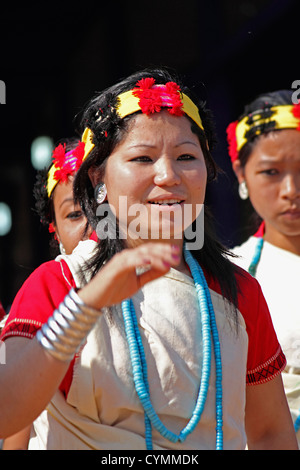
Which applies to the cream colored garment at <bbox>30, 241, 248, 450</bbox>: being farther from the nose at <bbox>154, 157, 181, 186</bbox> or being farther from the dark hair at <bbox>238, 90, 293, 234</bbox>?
the dark hair at <bbox>238, 90, 293, 234</bbox>

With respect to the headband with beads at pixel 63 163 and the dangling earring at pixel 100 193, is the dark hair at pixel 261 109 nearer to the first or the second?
the headband with beads at pixel 63 163

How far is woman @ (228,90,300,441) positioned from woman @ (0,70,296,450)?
941 mm

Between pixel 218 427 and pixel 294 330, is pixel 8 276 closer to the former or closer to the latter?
pixel 294 330

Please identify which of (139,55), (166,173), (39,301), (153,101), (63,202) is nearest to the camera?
(39,301)

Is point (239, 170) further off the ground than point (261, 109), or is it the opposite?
point (261, 109)

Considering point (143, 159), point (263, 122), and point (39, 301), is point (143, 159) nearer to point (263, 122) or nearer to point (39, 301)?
point (39, 301)

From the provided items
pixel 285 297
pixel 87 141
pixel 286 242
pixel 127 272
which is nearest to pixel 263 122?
pixel 286 242

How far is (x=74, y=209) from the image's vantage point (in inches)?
Result: 119

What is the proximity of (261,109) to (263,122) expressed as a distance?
0.11 m

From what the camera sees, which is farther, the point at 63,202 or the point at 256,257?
the point at 256,257

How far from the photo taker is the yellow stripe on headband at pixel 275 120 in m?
3.38

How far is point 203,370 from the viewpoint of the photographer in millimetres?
1906
